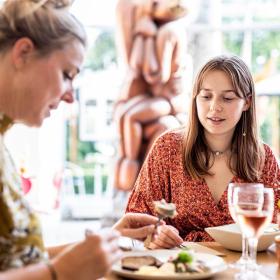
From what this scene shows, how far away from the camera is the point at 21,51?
117 cm

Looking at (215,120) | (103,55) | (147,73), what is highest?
(103,55)

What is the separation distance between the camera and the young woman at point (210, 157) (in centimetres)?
216

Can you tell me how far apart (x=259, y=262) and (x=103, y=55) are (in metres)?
4.88

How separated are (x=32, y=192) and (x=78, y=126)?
1228 millimetres

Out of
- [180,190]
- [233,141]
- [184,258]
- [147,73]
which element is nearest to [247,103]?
[233,141]

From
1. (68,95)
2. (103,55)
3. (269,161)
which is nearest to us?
(68,95)

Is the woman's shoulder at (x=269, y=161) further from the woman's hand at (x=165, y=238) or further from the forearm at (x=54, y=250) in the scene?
the forearm at (x=54, y=250)

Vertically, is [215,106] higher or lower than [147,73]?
lower

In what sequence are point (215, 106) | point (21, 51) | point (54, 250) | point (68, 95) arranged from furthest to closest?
point (215, 106) < point (54, 250) < point (68, 95) < point (21, 51)

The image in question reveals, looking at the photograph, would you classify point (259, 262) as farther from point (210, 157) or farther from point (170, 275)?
point (210, 157)

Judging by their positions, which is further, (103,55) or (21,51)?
(103,55)

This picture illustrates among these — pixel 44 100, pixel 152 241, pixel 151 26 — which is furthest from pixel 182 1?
pixel 44 100

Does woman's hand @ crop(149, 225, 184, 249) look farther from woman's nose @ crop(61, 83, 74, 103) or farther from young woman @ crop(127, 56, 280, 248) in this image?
woman's nose @ crop(61, 83, 74, 103)

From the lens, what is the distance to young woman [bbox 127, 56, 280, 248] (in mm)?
2156
